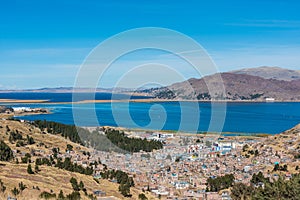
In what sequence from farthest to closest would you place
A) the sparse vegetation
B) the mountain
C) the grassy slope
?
1. the mountain
2. the sparse vegetation
3. the grassy slope

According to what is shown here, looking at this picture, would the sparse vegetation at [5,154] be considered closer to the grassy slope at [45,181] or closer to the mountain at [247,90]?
the grassy slope at [45,181]

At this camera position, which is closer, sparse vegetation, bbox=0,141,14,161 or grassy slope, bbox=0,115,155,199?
grassy slope, bbox=0,115,155,199

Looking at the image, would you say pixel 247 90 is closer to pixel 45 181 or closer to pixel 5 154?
pixel 5 154

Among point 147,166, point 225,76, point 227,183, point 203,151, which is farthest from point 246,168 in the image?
point 225,76

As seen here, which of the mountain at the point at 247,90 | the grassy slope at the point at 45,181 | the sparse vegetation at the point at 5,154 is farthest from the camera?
the mountain at the point at 247,90

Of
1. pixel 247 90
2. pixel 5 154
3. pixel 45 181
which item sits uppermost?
pixel 247 90

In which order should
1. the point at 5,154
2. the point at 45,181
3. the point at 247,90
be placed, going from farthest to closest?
the point at 247,90 → the point at 5,154 → the point at 45,181

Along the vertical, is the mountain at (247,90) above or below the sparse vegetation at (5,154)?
above

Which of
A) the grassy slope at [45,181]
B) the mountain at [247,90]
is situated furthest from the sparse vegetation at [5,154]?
the mountain at [247,90]

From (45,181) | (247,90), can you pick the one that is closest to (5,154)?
(45,181)

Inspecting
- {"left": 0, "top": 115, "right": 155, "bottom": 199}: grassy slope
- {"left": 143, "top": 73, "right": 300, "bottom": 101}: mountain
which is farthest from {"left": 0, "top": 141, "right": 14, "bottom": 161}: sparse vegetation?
{"left": 143, "top": 73, "right": 300, "bottom": 101}: mountain

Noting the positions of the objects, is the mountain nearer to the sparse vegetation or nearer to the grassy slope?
the sparse vegetation

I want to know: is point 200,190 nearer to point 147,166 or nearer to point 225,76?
point 147,166
